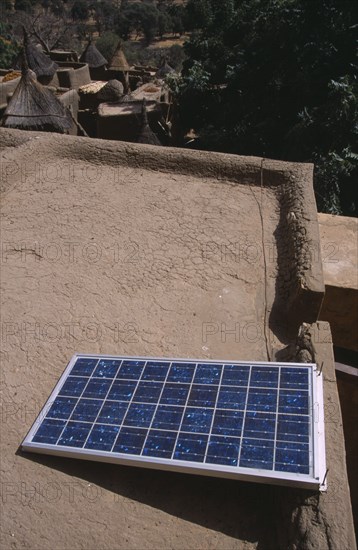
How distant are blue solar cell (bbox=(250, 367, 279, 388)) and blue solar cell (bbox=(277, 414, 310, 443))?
0.25 metres

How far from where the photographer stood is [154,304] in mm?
A: 4305

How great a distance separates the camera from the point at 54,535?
2656mm

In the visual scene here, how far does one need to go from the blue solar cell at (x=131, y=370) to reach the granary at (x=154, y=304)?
0.42m

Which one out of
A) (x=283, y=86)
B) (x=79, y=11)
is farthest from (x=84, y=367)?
(x=79, y=11)

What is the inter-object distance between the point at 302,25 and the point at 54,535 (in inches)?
459

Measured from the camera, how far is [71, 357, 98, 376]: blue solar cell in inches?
134

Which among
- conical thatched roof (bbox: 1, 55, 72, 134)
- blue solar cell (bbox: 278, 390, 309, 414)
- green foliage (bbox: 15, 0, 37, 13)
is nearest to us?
blue solar cell (bbox: 278, 390, 309, 414)

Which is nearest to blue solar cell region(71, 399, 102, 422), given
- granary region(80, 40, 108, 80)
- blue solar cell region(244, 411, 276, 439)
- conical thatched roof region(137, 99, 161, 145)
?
blue solar cell region(244, 411, 276, 439)

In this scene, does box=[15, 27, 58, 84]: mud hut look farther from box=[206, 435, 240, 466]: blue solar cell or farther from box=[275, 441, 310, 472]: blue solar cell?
box=[275, 441, 310, 472]: blue solar cell

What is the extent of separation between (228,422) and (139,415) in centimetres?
52

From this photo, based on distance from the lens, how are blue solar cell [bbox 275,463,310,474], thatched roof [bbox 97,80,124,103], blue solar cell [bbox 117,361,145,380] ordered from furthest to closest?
thatched roof [bbox 97,80,124,103] < blue solar cell [bbox 117,361,145,380] < blue solar cell [bbox 275,463,310,474]

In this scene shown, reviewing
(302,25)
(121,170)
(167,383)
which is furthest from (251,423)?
(302,25)

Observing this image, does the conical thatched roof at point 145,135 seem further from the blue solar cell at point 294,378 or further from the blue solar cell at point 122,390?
the blue solar cell at point 294,378

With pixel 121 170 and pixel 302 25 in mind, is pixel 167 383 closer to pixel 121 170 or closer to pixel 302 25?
pixel 121 170
